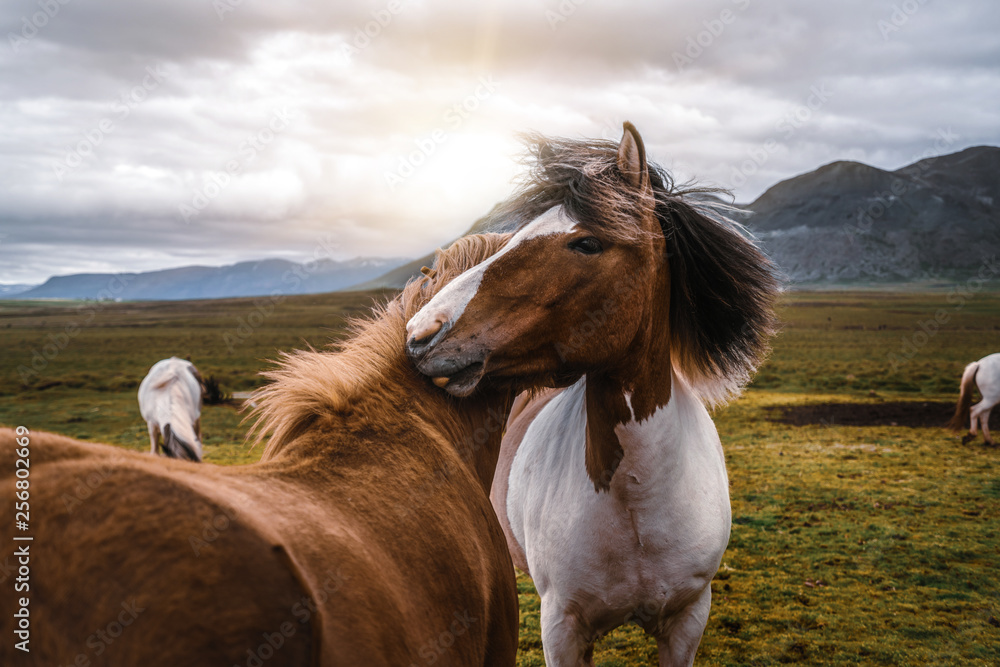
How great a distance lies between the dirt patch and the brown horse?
15580 millimetres

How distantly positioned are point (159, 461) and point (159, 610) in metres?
0.42

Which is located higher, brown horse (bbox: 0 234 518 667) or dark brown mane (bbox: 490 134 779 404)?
dark brown mane (bbox: 490 134 779 404)

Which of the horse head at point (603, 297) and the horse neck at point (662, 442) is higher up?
the horse head at point (603, 297)

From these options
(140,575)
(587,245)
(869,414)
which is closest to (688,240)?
(587,245)

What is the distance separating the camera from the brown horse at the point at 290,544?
978mm

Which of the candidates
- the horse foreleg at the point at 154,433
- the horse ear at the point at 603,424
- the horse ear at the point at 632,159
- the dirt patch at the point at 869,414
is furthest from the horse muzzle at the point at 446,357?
the dirt patch at the point at 869,414

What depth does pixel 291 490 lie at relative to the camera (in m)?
1.46

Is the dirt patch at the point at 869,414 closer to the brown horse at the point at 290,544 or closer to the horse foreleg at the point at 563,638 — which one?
the horse foreleg at the point at 563,638

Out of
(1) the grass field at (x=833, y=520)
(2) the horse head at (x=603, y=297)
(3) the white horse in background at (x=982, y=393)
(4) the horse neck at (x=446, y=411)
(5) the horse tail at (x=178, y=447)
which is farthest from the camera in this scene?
(3) the white horse in background at (x=982, y=393)

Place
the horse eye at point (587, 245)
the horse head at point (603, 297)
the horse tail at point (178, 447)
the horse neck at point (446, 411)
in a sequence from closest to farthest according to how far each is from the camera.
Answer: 1. the horse neck at point (446, 411)
2. the horse head at point (603, 297)
3. the horse eye at point (587, 245)
4. the horse tail at point (178, 447)

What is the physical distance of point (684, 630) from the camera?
3006 millimetres

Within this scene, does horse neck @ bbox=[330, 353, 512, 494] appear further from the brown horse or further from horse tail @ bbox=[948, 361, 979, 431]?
horse tail @ bbox=[948, 361, 979, 431]

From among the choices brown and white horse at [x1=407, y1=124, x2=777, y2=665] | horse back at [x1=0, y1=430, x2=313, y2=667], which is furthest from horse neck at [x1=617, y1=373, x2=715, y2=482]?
horse back at [x1=0, y1=430, x2=313, y2=667]

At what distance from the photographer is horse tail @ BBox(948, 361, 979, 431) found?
12602mm
